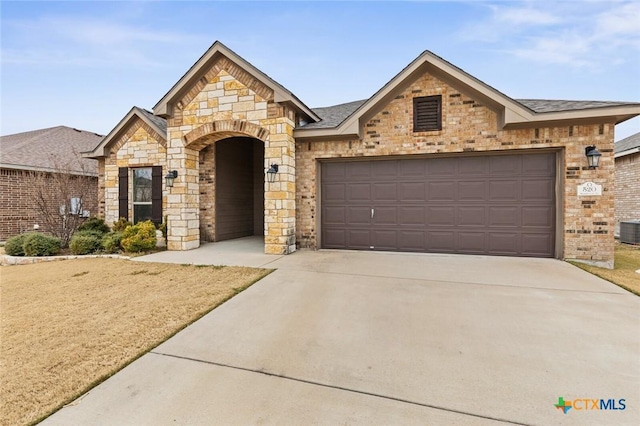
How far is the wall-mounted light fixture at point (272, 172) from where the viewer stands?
24.8 feet

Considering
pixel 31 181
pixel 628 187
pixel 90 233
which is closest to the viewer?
pixel 90 233

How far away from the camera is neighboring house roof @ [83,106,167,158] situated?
984cm

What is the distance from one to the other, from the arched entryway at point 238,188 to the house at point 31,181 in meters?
4.76

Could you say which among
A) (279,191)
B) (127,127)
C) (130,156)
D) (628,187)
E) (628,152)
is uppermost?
(127,127)

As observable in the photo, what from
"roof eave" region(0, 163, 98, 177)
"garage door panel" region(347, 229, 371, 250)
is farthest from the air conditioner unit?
"roof eave" region(0, 163, 98, 177)

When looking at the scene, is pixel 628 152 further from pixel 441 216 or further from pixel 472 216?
pixel 441 216

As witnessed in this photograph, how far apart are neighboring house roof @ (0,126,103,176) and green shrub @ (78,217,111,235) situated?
Result: 219 cm

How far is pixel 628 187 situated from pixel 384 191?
12.6 meters

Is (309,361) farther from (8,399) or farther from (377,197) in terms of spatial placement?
(377,197)

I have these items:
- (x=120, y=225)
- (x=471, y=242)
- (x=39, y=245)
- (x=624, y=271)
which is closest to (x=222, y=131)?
(x=120, y=225)

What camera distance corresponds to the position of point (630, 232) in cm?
1045

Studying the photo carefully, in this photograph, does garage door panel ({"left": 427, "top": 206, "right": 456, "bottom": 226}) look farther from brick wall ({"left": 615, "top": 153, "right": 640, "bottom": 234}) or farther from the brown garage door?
brick wall ({"left": 615, "top": 153, "right": 640, "bottom": 234})

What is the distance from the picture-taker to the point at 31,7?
934cm

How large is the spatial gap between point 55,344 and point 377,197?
23.1 ft
